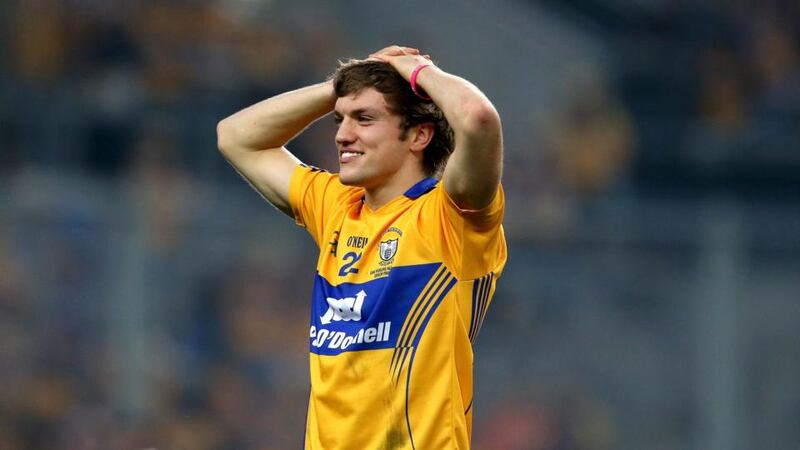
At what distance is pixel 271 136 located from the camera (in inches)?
192

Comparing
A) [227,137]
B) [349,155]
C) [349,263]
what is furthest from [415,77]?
[227,137]

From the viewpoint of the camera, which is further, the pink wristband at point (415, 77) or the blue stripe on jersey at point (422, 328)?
the pink wristband at point (415, 77)

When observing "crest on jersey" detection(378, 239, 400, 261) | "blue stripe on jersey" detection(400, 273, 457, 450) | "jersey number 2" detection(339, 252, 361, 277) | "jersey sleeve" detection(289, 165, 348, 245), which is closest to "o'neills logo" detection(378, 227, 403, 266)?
"crest on jersey" detection(378, 239, 400, 261)

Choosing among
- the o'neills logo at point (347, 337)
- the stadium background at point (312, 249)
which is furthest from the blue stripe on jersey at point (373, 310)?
the stadium background at point (312, 249)

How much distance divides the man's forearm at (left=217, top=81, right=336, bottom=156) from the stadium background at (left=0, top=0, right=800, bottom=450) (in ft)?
16.3

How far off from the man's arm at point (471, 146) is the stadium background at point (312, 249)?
237 inches

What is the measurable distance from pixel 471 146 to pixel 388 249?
0.47 meters

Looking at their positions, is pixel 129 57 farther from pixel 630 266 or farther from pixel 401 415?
pixel 401 415

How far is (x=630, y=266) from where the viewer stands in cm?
1088

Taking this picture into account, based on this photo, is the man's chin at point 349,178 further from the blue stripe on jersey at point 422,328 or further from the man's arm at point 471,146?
the blue stripe on jersey at point 422,328

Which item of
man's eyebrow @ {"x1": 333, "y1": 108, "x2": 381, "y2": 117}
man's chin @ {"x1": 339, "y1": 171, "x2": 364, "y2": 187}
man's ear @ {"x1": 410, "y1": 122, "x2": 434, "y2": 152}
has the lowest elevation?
man's chin @ {"x1": 339, "y1": 171, "x2": 364, "y2": 187}

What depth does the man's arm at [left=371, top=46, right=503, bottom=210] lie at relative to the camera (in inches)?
154

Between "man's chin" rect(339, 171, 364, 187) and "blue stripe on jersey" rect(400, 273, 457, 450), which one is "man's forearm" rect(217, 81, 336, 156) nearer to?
"man's chin" rect(339, 171, 364, 187)

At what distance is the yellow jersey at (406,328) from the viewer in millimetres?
4008
